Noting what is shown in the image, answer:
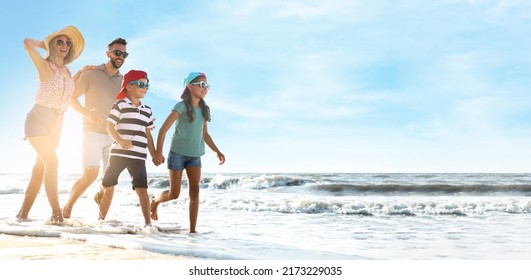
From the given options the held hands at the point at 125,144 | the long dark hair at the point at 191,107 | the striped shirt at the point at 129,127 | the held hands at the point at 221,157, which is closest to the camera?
the held hands at the point at 125,144

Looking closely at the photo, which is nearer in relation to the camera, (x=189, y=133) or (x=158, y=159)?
(x=158, y=159)

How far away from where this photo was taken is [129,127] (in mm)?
5355

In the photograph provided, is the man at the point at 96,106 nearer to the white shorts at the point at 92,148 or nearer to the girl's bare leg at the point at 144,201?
the white shorts at the point at 92,148

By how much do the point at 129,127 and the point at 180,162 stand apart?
74 centimetres

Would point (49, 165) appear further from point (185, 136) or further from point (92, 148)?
point (185, 136)

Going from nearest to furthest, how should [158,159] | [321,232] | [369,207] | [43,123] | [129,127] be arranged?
1. [129,127]
2. [158,159]
3. [43,123]
4. [321,232]
5. [369,207]

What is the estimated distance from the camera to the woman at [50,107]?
18.6 ft

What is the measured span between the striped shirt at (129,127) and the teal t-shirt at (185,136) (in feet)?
1.36

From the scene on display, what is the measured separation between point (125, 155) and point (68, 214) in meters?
1.53

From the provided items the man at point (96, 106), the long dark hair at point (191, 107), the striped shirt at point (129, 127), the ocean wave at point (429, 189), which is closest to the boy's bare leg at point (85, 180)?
the man at point (96, 106)

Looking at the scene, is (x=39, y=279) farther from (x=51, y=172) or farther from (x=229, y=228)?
(x=229, y=228)

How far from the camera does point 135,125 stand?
5383 mm

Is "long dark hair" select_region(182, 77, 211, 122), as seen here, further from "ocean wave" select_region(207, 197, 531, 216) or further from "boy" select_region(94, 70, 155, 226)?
"ocean wave" select_region(207, 197, 531, 216)

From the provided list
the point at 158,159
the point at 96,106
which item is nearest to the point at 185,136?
the point at 158,159
